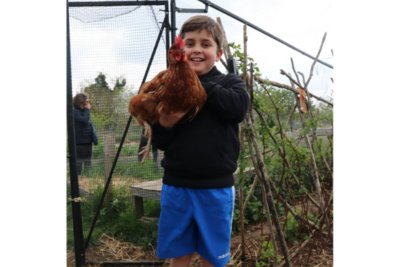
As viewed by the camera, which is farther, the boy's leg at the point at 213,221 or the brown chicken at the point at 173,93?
the boy's leg at the point at 213,221

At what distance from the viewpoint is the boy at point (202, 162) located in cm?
118

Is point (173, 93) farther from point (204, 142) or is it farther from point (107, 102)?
point (107, 102)

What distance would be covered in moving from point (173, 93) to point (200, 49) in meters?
0.22

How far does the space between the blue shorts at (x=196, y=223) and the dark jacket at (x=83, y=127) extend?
78cm

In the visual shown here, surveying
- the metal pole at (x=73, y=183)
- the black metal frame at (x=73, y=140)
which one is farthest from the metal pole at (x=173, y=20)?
the metal pole at (x=73, y=183)

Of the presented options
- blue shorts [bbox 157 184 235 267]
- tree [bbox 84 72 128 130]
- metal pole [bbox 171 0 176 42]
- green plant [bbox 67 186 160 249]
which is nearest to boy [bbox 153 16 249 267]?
blue shorts [bbox 157 184 235 267]

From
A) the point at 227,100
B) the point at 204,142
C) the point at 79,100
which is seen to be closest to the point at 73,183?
the point at 79,100

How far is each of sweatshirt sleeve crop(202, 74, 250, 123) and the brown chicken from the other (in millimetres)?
29

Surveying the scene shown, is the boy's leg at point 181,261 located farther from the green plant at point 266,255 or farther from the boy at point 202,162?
the green plant at point 266,255

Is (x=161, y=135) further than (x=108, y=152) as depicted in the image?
No

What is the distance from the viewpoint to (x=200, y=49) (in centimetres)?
119
